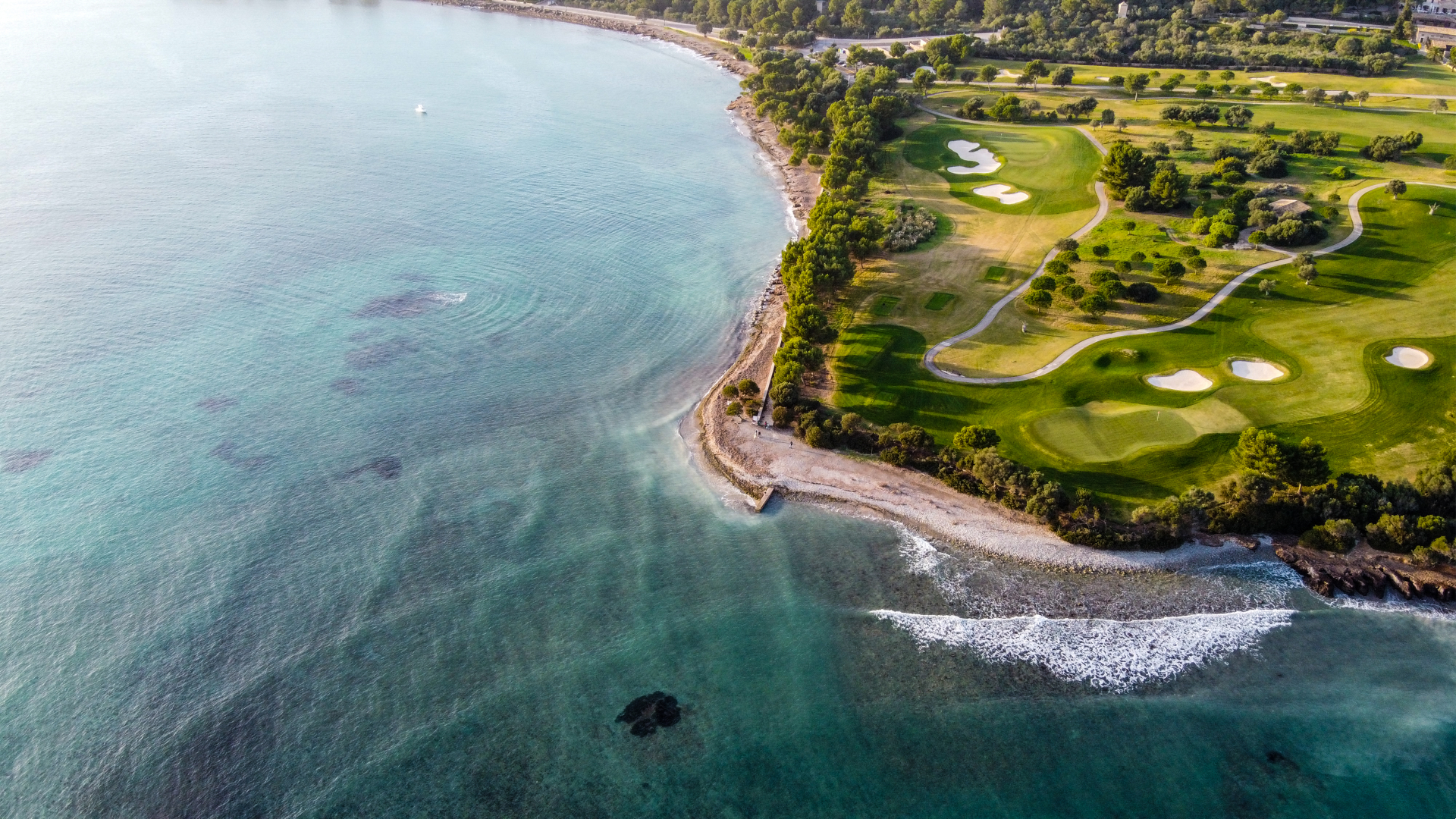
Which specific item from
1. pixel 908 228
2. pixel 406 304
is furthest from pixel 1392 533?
pixel 406 304

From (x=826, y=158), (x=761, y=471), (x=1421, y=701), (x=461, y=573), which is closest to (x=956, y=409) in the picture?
(x=761, y=471)

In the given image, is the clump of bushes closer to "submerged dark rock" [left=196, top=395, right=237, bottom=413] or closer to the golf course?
the golf course

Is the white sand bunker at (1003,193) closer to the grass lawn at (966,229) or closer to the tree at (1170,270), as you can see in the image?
the grass lawn at (966,229)

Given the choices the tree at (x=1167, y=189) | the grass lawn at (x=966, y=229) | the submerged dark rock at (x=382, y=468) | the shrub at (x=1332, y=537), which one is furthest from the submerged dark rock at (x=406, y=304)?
the tree at (x=1167, y=189)

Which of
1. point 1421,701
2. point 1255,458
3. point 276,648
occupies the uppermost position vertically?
point 1255,458

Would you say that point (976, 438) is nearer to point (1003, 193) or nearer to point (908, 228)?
point (908, 228)

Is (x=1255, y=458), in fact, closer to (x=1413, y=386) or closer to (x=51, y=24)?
(x=1413, y=386)
